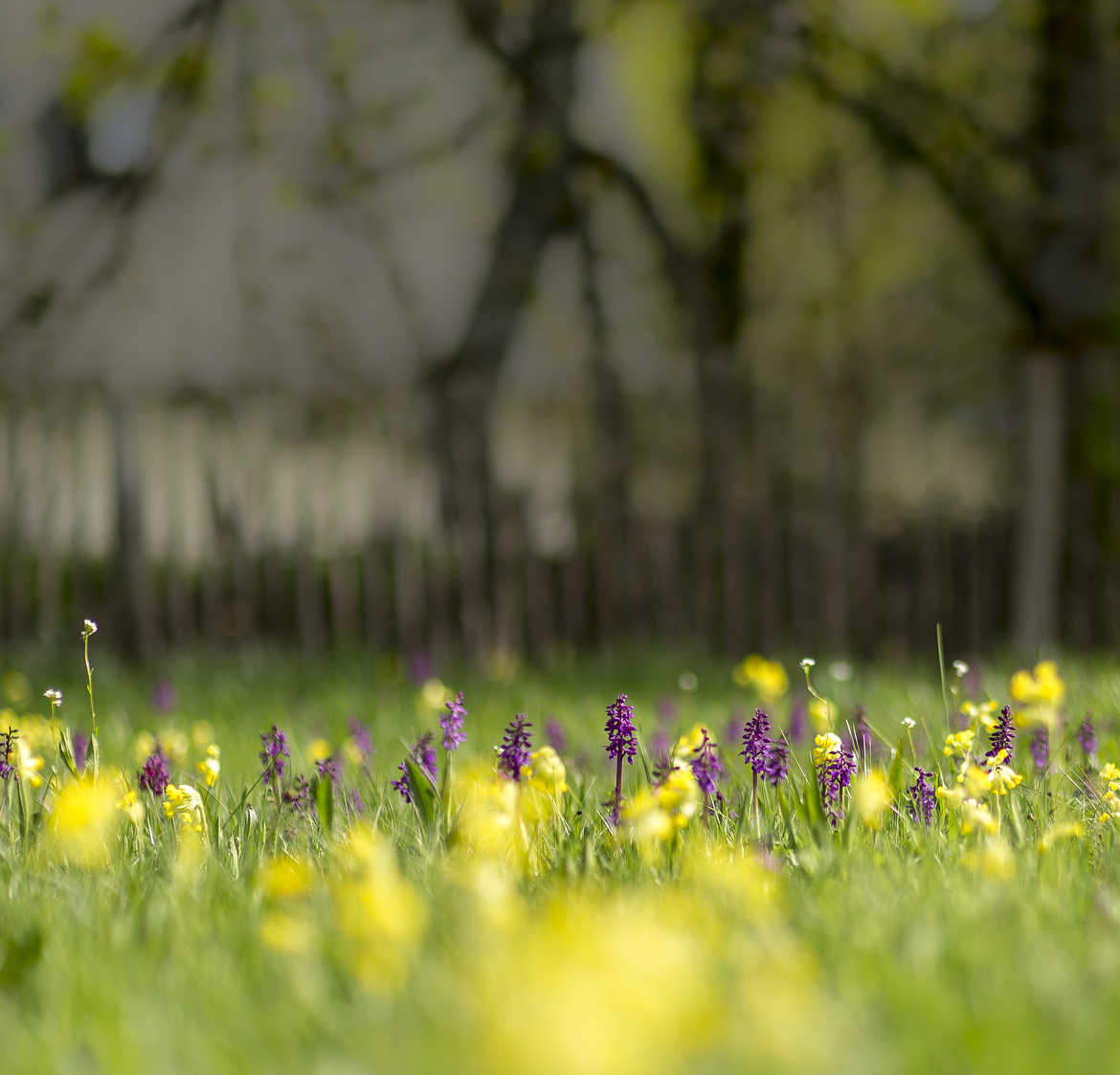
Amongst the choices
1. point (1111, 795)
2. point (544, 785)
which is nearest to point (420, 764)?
point (544, 785)

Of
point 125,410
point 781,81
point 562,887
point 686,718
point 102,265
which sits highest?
point 781,81

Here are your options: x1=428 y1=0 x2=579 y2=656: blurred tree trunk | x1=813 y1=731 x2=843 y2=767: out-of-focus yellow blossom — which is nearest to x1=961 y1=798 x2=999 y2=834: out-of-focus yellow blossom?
x1=813 y1=731 x2=843 y2=767: out-of-focus yellow blossom

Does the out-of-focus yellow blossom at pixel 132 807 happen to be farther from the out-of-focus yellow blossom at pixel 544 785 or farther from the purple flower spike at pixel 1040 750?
the purple flower spike at pixel 1040 750

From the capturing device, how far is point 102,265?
6633 millimetres

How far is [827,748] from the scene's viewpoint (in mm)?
1998

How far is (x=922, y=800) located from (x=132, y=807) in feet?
4.66

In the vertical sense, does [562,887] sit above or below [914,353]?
below

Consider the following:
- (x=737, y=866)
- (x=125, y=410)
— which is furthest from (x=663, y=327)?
(x=737, y=866)

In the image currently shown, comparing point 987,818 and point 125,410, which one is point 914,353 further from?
point 987,818

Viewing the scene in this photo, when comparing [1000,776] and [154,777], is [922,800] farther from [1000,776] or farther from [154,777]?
[154,777]

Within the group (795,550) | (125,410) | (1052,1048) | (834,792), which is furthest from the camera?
(795,550)

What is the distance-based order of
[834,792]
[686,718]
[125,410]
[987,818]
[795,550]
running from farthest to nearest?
1. [795,550]
2. [125,410]
3. [686,718]
4. [834,792]
5. [987,818]

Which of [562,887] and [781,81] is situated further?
[781,81]

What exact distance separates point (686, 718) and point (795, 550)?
3.13 m
